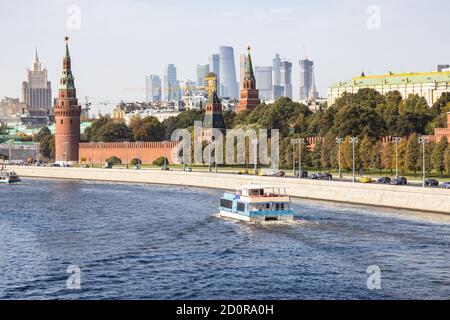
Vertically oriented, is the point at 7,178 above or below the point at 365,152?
below

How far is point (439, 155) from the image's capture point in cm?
9256

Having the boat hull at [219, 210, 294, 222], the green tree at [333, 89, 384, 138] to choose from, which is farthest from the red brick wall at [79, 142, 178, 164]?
the boat hull at [219, 210, 294, 222]

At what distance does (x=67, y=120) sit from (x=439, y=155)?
81788 mm

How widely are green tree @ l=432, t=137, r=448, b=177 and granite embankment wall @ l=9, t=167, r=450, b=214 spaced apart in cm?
1487

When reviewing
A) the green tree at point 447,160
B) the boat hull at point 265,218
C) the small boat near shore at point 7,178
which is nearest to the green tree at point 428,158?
the green tree at point 447,160

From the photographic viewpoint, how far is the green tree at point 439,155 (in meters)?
92.2

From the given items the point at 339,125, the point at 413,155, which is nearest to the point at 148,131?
the point at 339,125

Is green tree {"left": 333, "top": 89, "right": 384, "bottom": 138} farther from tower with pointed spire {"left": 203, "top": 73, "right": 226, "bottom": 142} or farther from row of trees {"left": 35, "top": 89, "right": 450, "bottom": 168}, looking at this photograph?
tower with pointed spire {"left": 203, "top": 73, "right": 226, "bottom": 142}

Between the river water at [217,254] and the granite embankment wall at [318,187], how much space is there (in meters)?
1.95

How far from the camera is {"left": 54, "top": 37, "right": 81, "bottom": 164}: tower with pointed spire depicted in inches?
6289

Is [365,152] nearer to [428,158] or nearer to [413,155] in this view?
[413,155]

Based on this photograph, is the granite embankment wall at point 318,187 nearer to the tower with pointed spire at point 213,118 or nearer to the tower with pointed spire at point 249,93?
the tower with pointed spire at point 213,118

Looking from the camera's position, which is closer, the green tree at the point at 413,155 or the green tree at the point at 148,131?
the green tree at the point at 413,155

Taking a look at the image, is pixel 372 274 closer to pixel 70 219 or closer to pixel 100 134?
pixel 70 219
